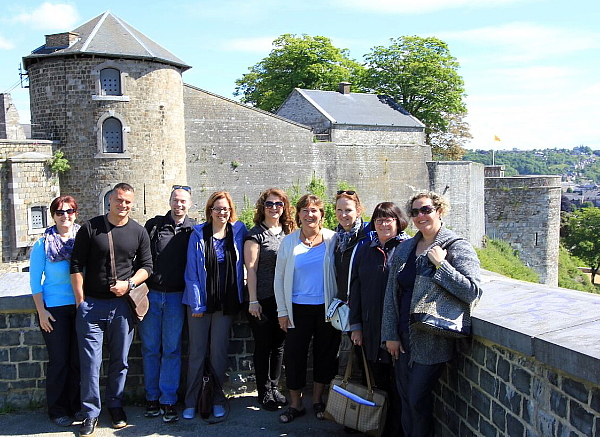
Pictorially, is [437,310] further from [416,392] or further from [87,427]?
[87,427]

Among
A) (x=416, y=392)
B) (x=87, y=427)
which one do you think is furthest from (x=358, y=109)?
(x=416, y=392)

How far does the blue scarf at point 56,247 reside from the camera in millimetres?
5039

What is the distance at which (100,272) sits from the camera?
499 centimetres

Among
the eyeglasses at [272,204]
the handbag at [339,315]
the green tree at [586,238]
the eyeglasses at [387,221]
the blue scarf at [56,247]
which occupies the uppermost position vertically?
the eyeglasses at [272,204]

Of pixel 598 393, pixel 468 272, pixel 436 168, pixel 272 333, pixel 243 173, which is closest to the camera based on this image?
pixel 598 393

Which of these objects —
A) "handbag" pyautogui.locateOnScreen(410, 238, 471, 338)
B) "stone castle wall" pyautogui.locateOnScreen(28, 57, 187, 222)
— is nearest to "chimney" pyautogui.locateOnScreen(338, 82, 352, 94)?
"stone castle wall" pyautogui.locateOnScreen(28, 57, 187, 222)

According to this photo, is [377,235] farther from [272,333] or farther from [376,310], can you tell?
[272,333]

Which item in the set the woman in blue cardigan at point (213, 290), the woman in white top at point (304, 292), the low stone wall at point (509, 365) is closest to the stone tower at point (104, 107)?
the low stone wall at point (509, 365)

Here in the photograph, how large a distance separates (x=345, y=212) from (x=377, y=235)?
0.41 meters

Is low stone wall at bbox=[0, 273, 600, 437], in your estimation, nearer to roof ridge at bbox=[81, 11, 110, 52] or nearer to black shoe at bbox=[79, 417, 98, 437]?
black shoe at bbox=[79, 417, 98, 437]

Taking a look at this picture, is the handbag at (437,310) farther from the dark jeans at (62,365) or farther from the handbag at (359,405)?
the dark jeans at (62,365)

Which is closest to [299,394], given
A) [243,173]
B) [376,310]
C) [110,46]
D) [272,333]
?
[272,333]

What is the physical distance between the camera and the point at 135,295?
16.7 feet

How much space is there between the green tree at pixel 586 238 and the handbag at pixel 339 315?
46673 mm
